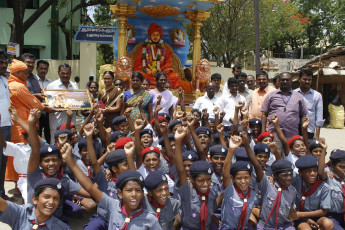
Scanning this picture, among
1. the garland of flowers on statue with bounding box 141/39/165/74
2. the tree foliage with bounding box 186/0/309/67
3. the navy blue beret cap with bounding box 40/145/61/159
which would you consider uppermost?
the tree foliage with bounding box 186/0/309/67

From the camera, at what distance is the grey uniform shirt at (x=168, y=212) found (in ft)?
10.6

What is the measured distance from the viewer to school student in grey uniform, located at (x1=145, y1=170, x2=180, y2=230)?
3115 millimetres

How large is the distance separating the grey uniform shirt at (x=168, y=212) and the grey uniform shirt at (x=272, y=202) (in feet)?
2.89

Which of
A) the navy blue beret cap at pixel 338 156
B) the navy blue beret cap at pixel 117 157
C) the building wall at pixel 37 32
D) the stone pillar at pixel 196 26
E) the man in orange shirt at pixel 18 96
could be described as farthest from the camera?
the building wall at pixel 37 32

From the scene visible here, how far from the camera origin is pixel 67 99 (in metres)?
5.33

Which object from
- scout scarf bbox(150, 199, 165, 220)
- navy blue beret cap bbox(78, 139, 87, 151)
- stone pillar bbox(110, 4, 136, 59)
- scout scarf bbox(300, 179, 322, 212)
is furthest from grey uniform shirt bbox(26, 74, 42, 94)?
stone pillar bbox(110, 4, 136, 59)

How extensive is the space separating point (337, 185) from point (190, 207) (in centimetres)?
162

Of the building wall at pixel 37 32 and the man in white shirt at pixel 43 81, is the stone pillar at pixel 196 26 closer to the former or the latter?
the man in white shirt at pixel 43 81

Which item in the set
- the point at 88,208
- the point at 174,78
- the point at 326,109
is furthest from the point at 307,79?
the point at 326,109

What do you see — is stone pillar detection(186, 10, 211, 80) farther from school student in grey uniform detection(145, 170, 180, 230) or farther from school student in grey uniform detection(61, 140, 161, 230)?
school student in grey uniform detection(61, 140, 161, 230)

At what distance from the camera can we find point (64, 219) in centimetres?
376

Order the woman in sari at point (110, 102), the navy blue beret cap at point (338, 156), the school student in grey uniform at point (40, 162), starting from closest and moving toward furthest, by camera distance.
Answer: the school student in grey uniform at point (40, 162) → the navy blue beret cap at point (338, 156) → the woman in sari at point (110, 102)

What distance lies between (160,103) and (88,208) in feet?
7.50

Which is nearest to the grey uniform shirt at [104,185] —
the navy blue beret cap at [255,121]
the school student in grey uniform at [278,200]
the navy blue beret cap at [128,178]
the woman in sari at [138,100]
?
the navy blue beret cap at [128,178]
